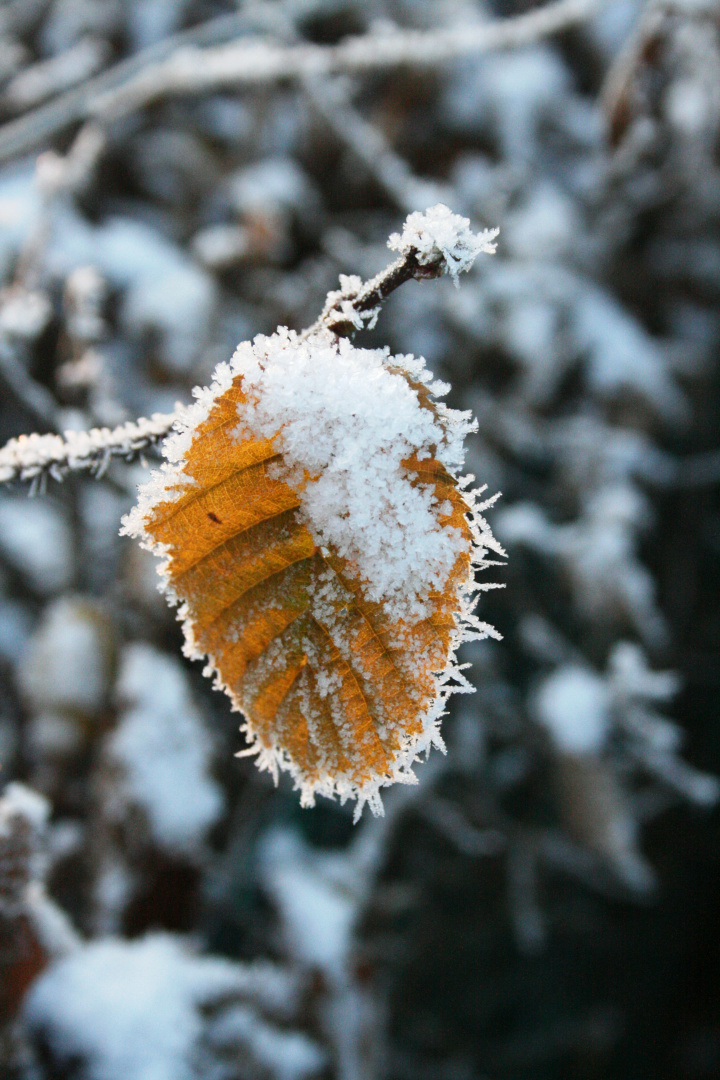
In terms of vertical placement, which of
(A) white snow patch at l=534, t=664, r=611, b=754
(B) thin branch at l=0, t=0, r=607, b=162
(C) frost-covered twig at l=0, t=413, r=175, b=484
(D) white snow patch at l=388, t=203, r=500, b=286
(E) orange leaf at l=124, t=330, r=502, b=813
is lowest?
(E) orange leaf at l=124, t=330, r=502, b=813

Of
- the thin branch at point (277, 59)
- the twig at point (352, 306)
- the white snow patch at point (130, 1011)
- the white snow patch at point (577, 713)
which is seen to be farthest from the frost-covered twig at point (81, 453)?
the white snow patch at point (577, 713)

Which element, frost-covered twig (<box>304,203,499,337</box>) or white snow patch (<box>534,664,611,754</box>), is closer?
frost-covered twig (<box>304,203,499,337</box>)

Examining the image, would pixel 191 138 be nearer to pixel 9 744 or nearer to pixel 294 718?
pixel 9 744

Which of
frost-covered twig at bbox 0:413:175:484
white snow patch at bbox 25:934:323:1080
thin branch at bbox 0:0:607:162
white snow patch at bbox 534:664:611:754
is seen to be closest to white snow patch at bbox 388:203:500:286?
frost-covered twig at bbox 0:413:175:484

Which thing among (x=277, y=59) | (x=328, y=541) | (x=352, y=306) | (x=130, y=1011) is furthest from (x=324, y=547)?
(x=277, y=59)

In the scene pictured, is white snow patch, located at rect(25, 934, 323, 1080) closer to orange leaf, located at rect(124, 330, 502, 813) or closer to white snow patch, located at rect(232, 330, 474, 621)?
orange leaf, located at rect(124, 330, 502, 813)

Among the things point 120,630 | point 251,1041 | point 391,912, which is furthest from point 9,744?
point 391,912

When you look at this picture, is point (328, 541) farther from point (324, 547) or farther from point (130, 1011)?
point (130, 1011)
